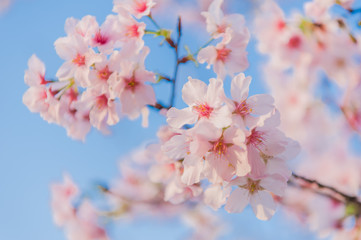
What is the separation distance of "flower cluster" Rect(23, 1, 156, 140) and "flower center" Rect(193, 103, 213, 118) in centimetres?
25

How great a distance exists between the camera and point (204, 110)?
1253 millimetres

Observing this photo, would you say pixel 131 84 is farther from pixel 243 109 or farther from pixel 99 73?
pixel 243 109

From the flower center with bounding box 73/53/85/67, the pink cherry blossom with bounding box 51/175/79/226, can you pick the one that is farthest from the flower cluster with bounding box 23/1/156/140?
the pink cherry blossom with bounding box 51/175/79/226

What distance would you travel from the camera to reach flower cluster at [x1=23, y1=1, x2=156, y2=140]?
52.2 inches

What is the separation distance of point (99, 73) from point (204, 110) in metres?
0.44

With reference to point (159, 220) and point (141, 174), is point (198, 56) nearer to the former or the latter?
point (141, 174)

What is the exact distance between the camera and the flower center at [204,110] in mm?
1235

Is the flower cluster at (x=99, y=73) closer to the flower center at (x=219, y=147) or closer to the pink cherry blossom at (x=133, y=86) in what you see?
the pink cherry blossom at (x=133, y=86)

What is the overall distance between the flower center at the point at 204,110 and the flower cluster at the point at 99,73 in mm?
250

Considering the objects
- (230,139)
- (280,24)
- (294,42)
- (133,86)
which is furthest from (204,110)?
(294,42)

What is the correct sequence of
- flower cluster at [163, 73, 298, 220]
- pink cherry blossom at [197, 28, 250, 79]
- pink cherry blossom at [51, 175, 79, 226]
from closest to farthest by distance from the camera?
flower cluster at [163, 73, 298, 220] → pink cherry blossom at [197, 28, 250, 79] → pink cherry blossom at [51, 175, 79, 226]

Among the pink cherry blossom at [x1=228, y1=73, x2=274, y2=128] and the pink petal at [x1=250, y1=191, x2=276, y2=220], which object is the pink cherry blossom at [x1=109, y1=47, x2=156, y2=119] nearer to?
the pink cherry blossom at [x1=228, y1=73, x2=274, y2=128]

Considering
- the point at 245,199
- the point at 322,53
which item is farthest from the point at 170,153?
the point at 322,53

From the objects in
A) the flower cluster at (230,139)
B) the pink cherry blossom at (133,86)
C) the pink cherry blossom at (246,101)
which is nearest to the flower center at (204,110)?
the flower cluster at (230,139)
